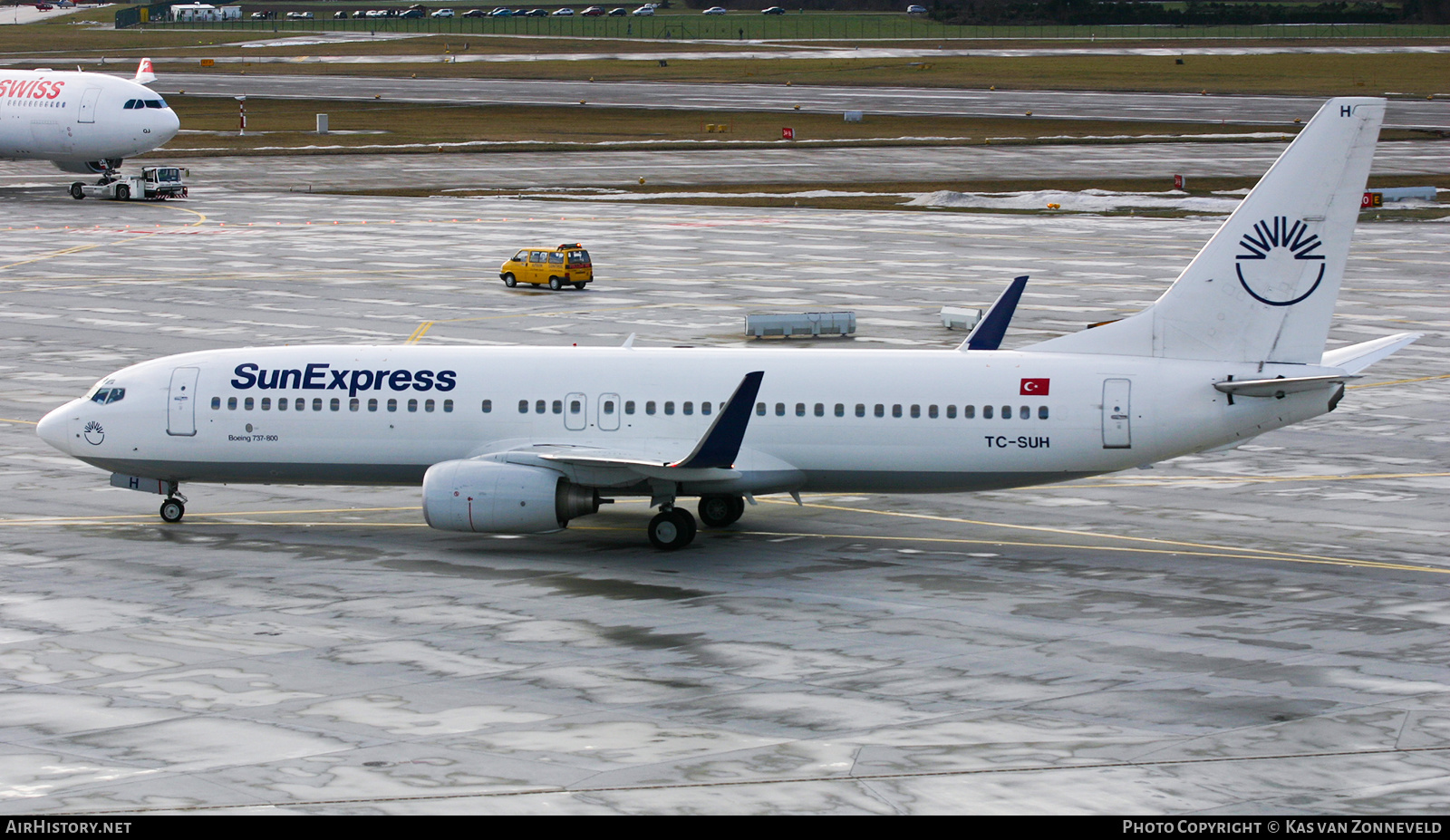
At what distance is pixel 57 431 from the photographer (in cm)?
3809

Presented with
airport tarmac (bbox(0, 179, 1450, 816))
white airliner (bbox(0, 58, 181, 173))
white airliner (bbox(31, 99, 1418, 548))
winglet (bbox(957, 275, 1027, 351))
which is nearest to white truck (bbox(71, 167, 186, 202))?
white airliner (bbox(0, 58, 181, 173))

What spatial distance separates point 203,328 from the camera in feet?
201

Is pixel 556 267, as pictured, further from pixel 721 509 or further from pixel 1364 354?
pixel 1364 354

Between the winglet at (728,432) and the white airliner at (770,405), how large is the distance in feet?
0.17

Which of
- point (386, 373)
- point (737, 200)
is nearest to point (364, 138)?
point (737, 200)

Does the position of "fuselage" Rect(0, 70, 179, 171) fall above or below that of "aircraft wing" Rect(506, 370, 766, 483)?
above

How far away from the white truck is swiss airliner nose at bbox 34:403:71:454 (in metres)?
70.6

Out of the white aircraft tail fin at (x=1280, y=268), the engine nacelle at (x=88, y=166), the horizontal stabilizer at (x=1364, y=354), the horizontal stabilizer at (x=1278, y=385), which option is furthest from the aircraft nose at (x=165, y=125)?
the horizontal stabilizer at (x=1364, y=354)

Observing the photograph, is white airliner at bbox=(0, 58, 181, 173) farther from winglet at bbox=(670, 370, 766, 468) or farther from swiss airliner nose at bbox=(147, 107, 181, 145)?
winglet at bbox=(670, 370, 766, 468)

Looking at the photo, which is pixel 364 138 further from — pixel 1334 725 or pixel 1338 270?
pixel 1334 725

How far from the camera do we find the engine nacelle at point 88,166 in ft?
351

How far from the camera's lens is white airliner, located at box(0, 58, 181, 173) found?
10250 cm

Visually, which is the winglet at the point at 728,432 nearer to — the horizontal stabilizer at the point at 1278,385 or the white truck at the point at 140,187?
the horizontal stabilizer at the point at 1278,385
